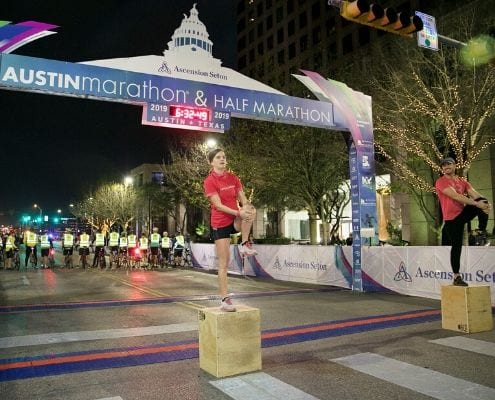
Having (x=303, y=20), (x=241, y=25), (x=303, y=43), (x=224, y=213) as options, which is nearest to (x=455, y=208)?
(x=224, y=213)

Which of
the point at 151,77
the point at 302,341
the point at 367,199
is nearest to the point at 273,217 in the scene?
the point at 367,199

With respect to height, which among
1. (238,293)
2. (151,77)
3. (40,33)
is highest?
(40,33)

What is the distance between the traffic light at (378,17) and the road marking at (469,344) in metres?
4.93

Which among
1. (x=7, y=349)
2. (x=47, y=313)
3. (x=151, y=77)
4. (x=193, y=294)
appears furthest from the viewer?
(x=193, y=294)

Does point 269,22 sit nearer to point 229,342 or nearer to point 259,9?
point 259,9

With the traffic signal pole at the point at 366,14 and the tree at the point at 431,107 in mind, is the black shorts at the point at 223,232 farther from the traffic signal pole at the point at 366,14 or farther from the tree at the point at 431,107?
the tree at the point at 431,107

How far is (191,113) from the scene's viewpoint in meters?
11.2

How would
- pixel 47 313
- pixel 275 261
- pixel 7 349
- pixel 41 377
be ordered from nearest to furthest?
pixel 41 377
pixel 7 349
pixel 47 313
pixel 275 261

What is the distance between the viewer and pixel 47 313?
9.35 m

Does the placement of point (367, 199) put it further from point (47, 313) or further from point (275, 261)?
point (47, 313)

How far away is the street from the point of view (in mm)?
4480

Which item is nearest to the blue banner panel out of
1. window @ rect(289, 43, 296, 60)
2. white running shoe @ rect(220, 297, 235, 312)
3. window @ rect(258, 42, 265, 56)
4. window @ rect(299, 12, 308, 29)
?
white running shoe @ rect(220, 297, 235, 312)

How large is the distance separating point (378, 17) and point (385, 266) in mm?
7681

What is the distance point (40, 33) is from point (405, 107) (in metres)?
12.3
